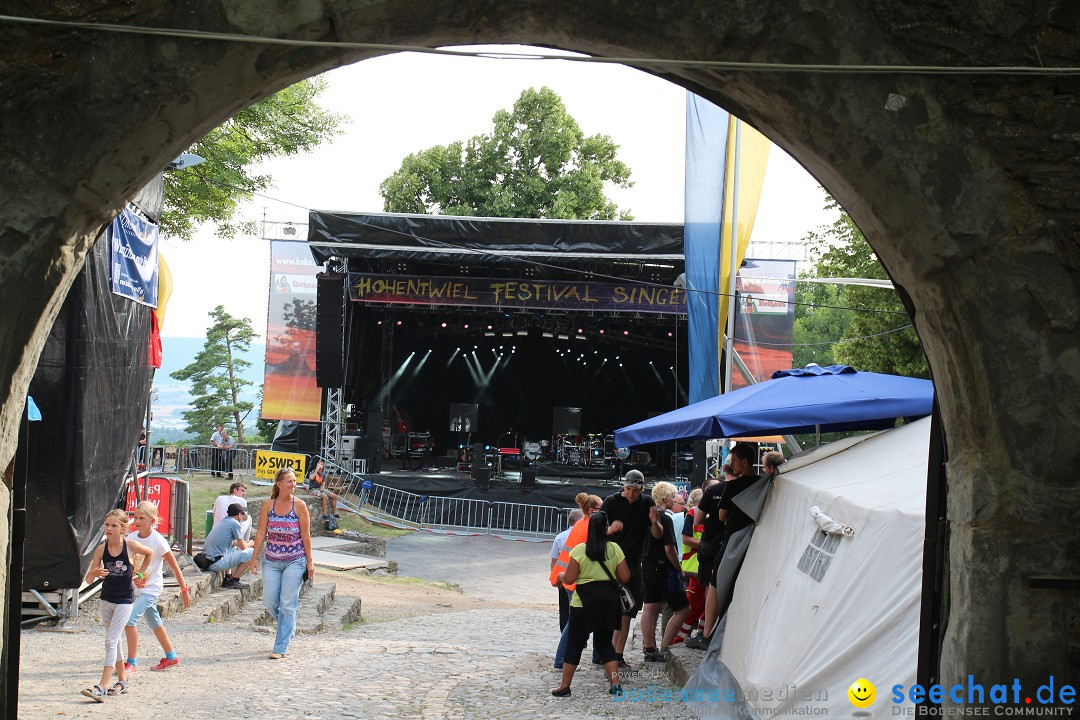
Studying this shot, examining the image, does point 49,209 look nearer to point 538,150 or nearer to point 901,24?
point 901,24

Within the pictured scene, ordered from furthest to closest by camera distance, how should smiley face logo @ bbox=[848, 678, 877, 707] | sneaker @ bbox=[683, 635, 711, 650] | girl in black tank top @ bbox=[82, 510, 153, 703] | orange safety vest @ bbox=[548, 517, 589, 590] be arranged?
sneaker @ bbox=[683, 635, 711, 650] → orange safety vest @ bbox=[548, 517, 589, 590] → girl in black tank top @ bbox=[82, 510, 153, 703] → smiley face logo @ bbox=[848, 678, 877, 707]

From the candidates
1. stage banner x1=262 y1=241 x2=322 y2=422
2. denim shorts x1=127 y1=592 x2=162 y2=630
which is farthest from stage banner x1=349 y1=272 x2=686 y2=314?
denim shorts x1=127 y1=592 x2=162 y2=630

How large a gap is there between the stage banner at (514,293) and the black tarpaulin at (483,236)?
1200 mm

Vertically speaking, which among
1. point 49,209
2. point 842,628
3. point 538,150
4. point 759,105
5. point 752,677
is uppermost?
point 538,150

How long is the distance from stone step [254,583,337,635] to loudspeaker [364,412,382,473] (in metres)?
11.2

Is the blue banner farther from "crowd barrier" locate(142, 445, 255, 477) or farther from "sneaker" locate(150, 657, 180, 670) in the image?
"crowd barrier" locate(142, 445, 255, 477)

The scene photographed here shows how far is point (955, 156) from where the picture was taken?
330 centimetres

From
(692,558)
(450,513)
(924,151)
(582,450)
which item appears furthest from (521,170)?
(924,151)

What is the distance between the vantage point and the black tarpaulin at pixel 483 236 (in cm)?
1980

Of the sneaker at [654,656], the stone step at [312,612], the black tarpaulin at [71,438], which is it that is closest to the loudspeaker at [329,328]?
the stone step at [312,612]

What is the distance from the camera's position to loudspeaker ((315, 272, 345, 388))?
2041 cm

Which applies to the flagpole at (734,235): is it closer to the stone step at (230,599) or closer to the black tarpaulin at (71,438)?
the stone step at (230,599)

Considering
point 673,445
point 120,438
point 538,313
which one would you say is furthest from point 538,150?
point 120,438

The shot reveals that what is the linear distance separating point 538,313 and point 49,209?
20.6 m
